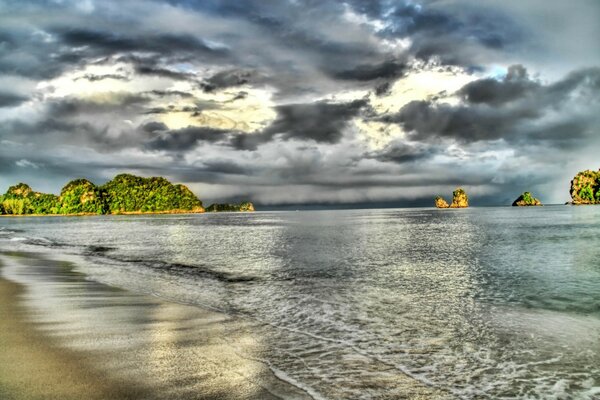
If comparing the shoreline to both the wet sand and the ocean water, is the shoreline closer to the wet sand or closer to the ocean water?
the wet sand

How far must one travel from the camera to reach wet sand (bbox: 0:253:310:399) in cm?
688

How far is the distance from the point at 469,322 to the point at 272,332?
7.09 m

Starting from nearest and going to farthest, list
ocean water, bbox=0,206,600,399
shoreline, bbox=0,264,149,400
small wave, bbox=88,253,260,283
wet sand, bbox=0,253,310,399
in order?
shoreline, bbox=0,264,149,400 → wet sand, bbox=0,253,310,399 → ocean water, bbox=0,206,600,399 → small wave, bbox=88,253,260,283

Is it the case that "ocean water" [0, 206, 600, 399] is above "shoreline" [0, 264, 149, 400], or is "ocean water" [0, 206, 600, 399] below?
below

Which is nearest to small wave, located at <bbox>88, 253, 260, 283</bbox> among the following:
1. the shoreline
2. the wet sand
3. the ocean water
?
the ocean water

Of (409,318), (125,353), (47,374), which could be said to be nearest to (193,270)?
(409,318)

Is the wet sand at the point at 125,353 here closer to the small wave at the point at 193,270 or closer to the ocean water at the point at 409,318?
the ocean water at the point at 409,318

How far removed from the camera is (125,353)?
8.92 metres

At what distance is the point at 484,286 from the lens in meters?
21.8

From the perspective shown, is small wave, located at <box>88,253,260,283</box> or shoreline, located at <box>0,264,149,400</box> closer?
shoreline, located at <box>0,264,149,400</box>

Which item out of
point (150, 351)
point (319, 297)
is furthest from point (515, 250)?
point (150, 351)

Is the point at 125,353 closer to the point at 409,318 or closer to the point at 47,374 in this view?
the point at 47,374

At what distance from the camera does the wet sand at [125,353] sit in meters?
6.88

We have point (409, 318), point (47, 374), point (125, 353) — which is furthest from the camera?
point (409, 318)
